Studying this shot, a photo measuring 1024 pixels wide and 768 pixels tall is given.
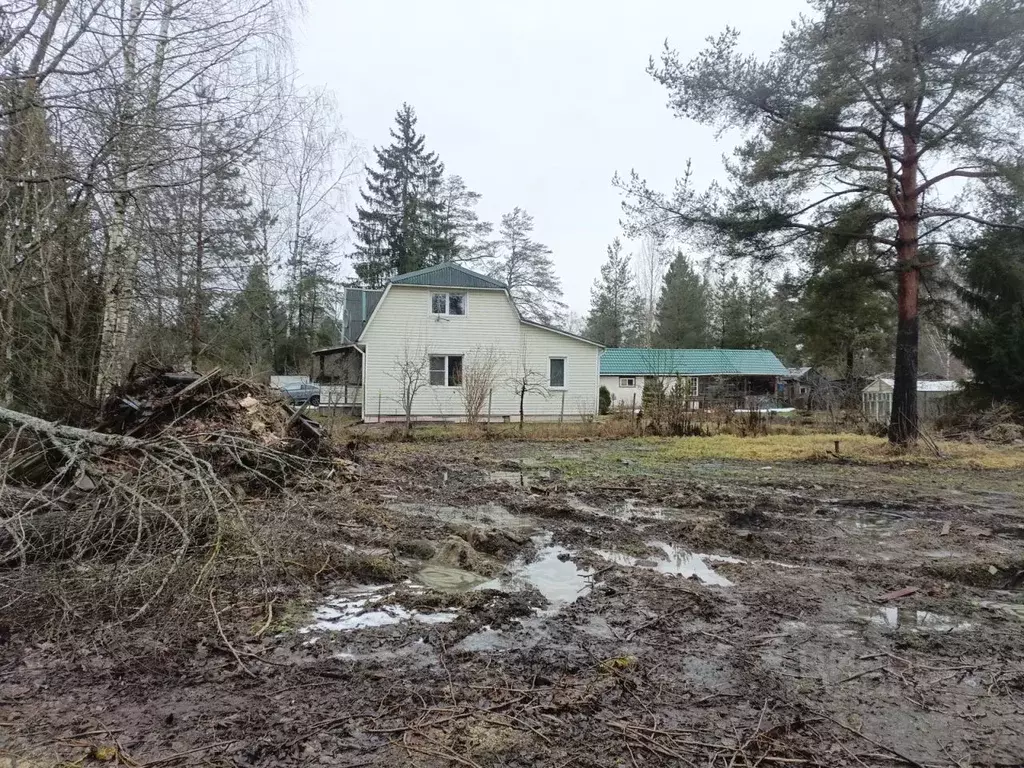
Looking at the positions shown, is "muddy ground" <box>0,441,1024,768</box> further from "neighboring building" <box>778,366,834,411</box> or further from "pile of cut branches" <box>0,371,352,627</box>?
"neighboring building" <box>778,366,834,411</box>

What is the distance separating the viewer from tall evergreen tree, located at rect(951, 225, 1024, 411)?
12.7 m

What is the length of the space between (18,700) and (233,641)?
92 centimetres

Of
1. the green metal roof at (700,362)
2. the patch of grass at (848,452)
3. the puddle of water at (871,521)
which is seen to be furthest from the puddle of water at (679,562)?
the green metal roof at (700,362)

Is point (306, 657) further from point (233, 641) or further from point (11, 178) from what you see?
point (11, 178)

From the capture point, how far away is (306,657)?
3.15m

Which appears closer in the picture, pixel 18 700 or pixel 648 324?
pixel 18 700

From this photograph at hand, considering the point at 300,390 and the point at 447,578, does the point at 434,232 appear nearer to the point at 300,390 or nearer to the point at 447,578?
the point at 300,390

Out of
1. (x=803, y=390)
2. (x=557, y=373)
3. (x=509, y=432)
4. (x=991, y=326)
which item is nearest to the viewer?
(x=509, y=432)

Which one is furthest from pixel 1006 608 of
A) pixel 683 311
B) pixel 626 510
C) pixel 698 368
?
pixel 683 311

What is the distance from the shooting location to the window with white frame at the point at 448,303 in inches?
803

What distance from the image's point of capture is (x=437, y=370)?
802 inches

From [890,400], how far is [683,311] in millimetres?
17264

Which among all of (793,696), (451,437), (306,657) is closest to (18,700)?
(306,657)

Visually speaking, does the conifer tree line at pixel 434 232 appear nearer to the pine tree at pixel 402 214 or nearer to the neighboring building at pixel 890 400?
the pine tree at pixel 402 214
